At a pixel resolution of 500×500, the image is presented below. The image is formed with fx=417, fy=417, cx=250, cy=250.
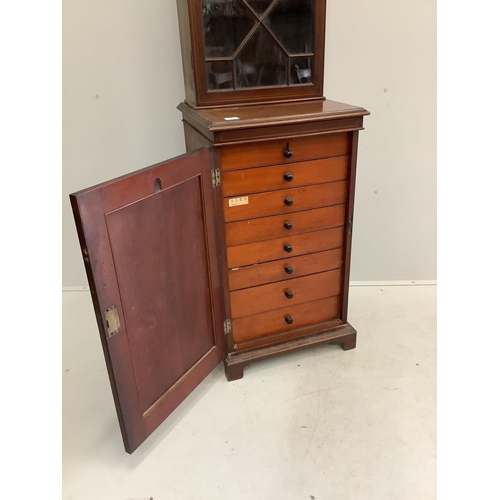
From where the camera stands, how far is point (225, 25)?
161 centimetres

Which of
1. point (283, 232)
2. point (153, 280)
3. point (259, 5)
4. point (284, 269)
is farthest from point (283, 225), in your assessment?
point (259, 5)

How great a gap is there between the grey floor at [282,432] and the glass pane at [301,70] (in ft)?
4.00

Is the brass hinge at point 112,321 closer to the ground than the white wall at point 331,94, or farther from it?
closer to the ground

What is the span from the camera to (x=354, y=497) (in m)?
1.34

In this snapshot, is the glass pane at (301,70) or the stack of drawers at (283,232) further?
the glass pane at (301,70)

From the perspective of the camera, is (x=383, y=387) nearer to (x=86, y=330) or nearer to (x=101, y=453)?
(x=101, y=453)

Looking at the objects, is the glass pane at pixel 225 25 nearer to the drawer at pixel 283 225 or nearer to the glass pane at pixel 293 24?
the glass pane at pixel 293 24

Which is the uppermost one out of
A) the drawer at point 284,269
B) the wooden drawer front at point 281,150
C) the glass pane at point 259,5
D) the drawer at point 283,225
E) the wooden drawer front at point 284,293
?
the glass pane at point 259,5

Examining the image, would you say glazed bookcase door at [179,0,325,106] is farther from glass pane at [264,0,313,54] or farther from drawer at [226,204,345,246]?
drawer at [226,204,345,246]

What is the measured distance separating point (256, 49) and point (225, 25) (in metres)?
0.15

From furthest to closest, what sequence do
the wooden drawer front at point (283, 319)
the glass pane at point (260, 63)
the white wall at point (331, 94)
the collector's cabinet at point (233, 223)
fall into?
the white wall at point (331, 94)
the wooden drawer front at point (283, 319)
the glass pane at point (260, 63)
the collector's cabinet at point (233, 223)

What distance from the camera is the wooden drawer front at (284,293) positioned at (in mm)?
1749

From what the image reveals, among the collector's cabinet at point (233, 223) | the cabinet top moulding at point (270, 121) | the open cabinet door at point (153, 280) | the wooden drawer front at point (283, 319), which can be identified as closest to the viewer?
the open cabinet door at point (153, 280)

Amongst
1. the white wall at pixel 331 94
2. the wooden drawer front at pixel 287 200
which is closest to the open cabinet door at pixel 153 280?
the wooden drawer front at pixel 287 200
